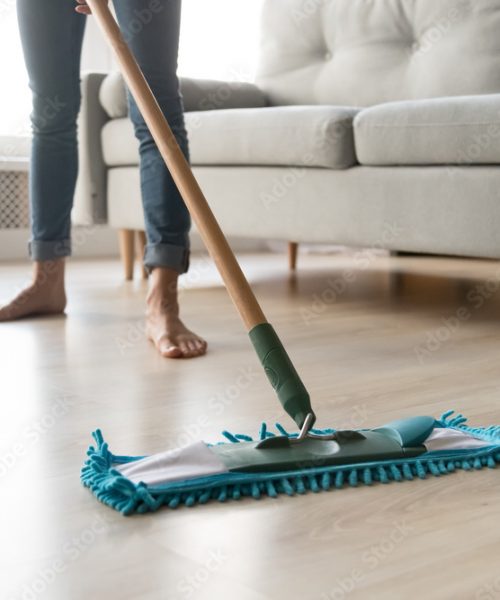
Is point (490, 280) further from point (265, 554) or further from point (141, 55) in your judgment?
point (265, 554)

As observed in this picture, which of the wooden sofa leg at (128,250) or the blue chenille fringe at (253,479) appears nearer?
the blue chenille fringe at (253,479)

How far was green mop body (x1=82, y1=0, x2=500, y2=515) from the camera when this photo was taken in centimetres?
82

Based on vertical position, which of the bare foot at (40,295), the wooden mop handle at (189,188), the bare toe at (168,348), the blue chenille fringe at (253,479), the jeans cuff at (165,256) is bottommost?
the bare foot at (40,295)

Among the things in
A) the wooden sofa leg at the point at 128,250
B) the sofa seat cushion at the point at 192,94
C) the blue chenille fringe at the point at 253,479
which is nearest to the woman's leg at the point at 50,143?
the sofa seat cushion at the point at 192,94

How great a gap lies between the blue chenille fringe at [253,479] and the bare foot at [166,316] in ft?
2.18

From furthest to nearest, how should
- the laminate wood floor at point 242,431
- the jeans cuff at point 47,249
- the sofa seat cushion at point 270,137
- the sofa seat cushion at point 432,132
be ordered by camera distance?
the sofa seat cushion at point 270,137
the jeans cuff at point 47,249
the sofa seat cushion at point 432,132
the laminate wood floor at point 242,431

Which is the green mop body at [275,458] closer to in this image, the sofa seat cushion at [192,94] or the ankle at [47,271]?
the ankle at [47,271]

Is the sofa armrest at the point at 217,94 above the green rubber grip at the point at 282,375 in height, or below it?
above

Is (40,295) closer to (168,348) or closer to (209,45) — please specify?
(168,348)

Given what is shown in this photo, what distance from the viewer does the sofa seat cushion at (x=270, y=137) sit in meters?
2.06

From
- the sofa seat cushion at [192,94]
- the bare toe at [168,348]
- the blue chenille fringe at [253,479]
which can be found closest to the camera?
the blue chenille fringe at [253,479]

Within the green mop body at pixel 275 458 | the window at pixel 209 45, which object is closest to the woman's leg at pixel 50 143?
the green mop body at pixel 275 458

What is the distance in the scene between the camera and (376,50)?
2.76 m

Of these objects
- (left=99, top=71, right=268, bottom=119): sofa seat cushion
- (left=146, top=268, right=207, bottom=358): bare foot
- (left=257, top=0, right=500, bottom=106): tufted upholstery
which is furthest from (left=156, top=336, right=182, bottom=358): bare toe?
(left=257, top=0, right=500, bottom=106): tufted upholstery
